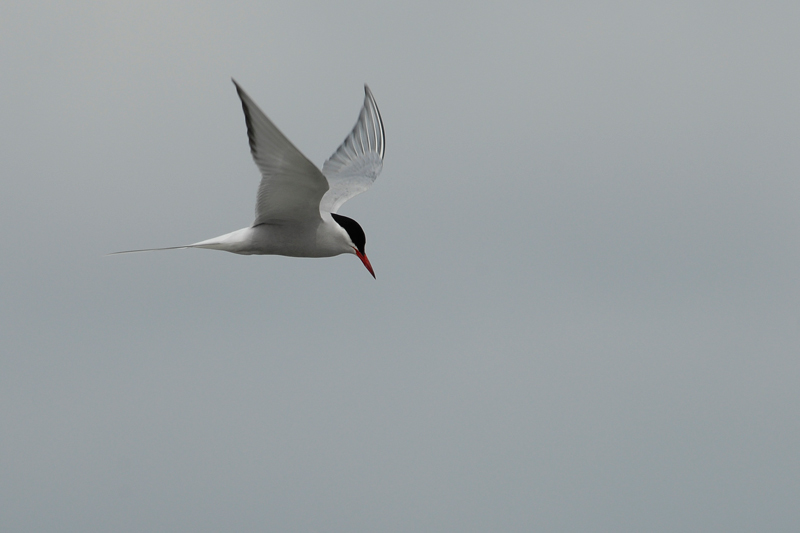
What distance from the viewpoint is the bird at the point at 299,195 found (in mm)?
7875

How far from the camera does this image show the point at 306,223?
31.2 ft

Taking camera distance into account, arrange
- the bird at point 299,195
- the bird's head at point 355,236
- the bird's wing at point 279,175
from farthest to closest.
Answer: the bird's head at point 355,236 → the bird at point 299,195 → the bird's wing at point 279,175

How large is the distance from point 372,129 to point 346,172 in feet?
2.47

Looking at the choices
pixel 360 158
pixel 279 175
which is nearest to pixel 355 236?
pixel 279 175

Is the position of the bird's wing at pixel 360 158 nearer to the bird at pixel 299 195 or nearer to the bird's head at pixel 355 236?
the bird at pixel 299 195

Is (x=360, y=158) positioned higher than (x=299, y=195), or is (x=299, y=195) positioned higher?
(x=360, y=158)

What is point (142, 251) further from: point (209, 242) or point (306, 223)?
point (306, 223)

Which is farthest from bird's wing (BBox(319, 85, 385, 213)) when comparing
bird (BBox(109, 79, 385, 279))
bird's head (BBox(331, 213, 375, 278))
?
bird's head (BBox(331, 213, 375, 278))

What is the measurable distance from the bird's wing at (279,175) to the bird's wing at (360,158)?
2.51 meters

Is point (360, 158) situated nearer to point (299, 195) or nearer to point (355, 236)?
point (355, 236)

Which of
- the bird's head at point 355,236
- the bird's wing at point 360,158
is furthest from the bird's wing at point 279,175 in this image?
the bird's wing at point 360,158

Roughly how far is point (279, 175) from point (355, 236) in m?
1.80

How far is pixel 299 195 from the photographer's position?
888cm

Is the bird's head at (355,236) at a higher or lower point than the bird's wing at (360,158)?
lower
